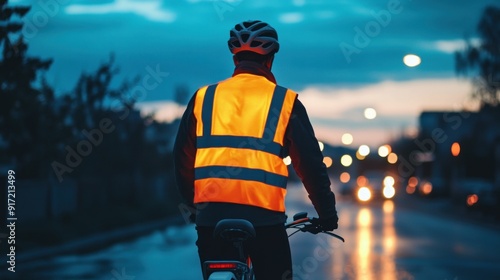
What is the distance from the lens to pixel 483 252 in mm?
19625

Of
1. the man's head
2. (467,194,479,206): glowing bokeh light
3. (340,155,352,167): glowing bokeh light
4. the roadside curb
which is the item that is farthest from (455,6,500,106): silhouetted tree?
(340,155,352,167): glowing bokeh light

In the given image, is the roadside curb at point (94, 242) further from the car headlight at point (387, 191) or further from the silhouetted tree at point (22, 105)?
the car headlight at point (387, 191)

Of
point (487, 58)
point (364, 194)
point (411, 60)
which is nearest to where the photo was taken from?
point (411, 60)

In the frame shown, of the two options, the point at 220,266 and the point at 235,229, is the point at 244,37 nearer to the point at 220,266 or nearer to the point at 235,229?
the point at 235,229

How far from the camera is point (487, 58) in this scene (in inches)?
1656

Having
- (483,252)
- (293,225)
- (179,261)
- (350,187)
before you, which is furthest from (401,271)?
(350,187)

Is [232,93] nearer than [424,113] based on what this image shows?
Yes

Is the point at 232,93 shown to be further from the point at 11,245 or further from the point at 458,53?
the point at 458,53

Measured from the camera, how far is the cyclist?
469 centimetres

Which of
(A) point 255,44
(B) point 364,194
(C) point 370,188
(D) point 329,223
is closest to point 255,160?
(D) point 329,223

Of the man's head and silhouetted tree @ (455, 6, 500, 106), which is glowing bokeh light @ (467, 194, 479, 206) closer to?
silhouetted tree @ (455, 6, 500, 106)

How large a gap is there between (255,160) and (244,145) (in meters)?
0.10

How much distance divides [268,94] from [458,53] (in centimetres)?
3928

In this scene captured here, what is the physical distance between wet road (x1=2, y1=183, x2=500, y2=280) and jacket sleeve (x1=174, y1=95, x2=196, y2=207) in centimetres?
834
